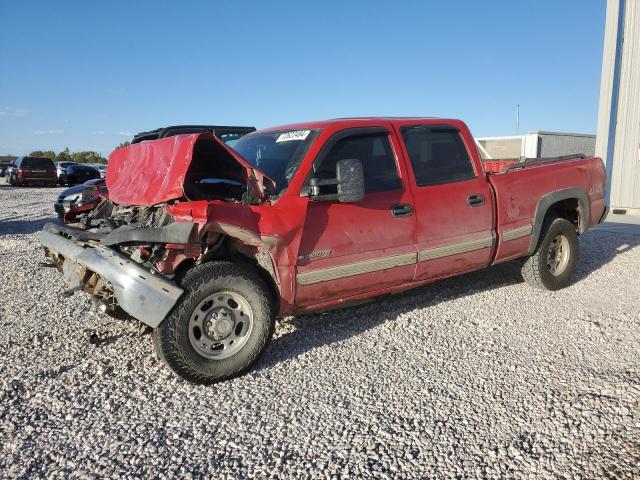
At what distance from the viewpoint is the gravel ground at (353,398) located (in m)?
2.55

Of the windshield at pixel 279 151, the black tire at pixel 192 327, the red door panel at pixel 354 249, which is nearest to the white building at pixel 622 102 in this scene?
the red door panel at pixel 354 249

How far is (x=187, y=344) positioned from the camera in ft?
10.8

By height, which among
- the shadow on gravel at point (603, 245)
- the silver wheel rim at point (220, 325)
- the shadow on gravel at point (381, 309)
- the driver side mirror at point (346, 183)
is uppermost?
the driver side mirror at point (346, 183)

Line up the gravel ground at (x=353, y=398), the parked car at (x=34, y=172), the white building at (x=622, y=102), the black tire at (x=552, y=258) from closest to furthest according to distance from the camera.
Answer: the gravel ground at (x=353, y=398) → the black tire at (x=552, y=258) → the white building at (x=622, y=102) → the parked car at (x=34, y=172)

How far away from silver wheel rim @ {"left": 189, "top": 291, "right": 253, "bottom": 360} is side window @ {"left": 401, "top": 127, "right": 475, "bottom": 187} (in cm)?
192

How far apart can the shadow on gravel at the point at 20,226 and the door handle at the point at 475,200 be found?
30.2ft

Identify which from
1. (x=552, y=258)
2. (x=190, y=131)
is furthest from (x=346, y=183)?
(x=190, y=131)

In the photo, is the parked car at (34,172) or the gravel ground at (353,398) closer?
the gravel ground at (353,398)

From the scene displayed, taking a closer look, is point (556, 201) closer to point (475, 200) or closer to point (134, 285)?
point (475, 200)

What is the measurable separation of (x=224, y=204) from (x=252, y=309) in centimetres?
76

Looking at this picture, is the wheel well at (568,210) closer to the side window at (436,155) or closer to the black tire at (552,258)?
the black tire at (552,258)

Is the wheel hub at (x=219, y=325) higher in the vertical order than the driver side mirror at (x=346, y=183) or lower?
lower

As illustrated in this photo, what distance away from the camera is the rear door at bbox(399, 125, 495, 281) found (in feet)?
14.3

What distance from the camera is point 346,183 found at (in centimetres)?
362
